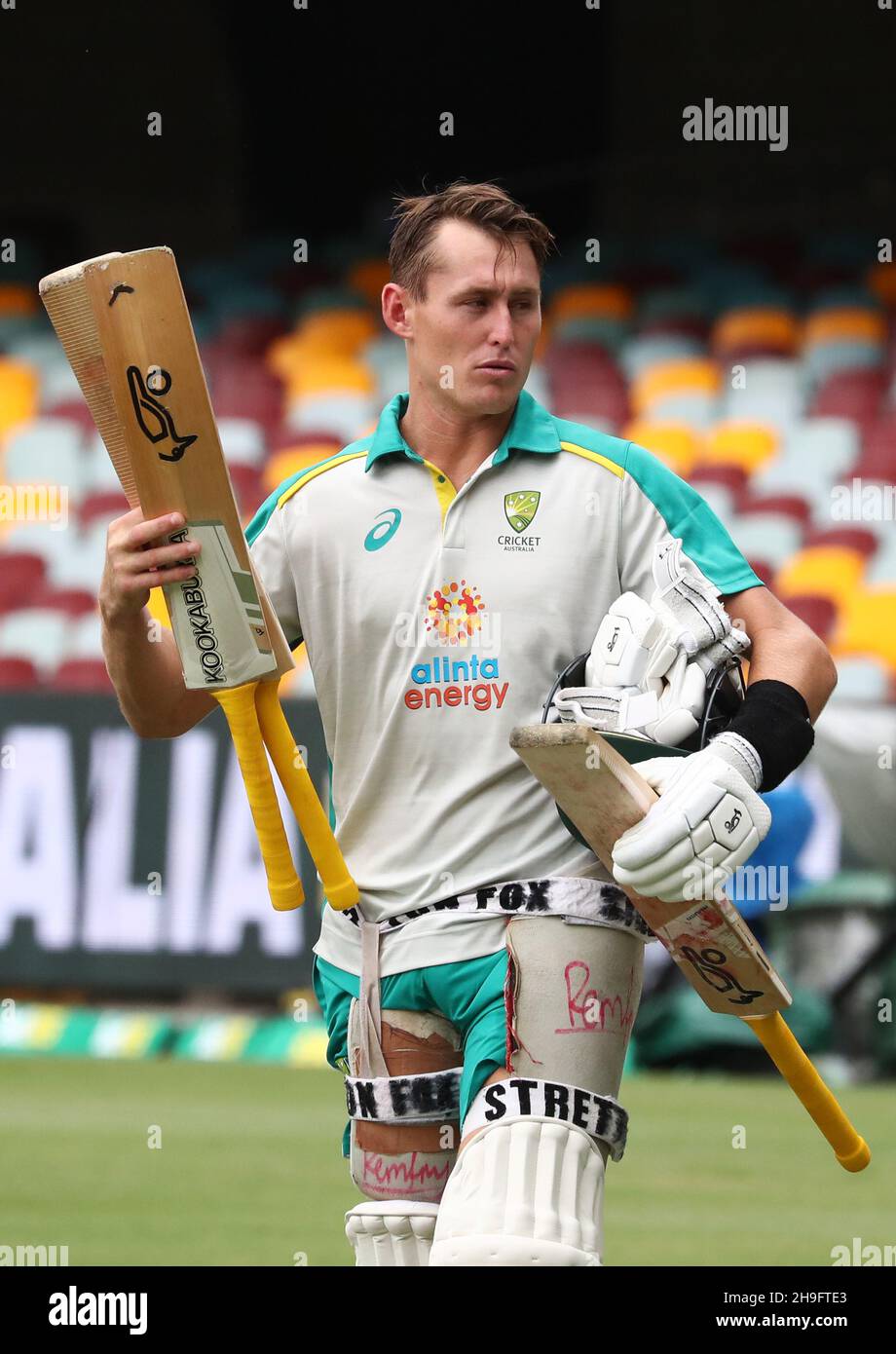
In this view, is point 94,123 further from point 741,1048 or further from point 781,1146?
point 781,1146

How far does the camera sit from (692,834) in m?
2.61

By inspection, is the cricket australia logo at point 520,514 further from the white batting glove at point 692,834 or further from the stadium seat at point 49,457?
the stadium seat at point 49,457

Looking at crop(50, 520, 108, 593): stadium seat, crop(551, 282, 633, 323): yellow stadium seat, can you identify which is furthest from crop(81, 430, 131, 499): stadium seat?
crop(551, 282, 633, 323): yellow stadium seat

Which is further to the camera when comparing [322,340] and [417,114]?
[417,114]

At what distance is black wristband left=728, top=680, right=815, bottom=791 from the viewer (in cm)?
281

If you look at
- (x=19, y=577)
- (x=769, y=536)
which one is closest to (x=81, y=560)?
(x=19, y=577)

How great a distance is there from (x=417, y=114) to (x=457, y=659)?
447 inches

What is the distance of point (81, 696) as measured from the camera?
859cm

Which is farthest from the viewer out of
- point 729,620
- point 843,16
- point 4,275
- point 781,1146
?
point 4,275

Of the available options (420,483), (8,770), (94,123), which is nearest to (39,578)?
(8,770)

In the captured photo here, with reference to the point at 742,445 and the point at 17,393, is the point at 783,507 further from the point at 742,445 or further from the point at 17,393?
the point at 17,393

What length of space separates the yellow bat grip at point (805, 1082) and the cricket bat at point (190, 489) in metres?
0.64

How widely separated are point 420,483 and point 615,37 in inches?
452

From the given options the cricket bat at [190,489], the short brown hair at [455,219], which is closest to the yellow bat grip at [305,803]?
the cricket bat at [190,489]
